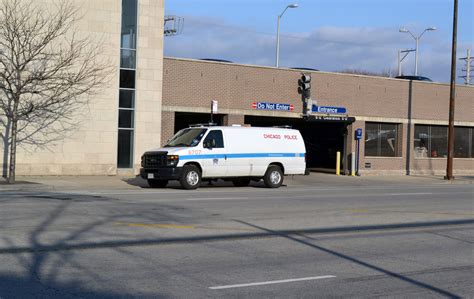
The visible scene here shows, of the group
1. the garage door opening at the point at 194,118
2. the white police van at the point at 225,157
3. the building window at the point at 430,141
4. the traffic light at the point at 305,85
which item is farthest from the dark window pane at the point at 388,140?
the white police van at the point at 225,157

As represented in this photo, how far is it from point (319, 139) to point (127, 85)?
589 inches

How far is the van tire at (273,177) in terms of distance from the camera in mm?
24500

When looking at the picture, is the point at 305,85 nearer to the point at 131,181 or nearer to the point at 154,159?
the point at 131,181

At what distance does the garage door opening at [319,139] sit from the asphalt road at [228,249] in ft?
63.8

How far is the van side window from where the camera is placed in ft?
74.9

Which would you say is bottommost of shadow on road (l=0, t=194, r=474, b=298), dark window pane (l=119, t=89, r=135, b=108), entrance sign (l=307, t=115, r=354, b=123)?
shadow on road (l=0, t=194, r=474, b=298)

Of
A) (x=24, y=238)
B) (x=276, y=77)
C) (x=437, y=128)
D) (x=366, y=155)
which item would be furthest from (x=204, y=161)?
(x=437, y=128)

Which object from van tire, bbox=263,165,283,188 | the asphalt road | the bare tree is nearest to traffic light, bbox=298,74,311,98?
van tire, bbox=263,165,283,188

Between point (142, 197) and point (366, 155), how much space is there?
19.5m

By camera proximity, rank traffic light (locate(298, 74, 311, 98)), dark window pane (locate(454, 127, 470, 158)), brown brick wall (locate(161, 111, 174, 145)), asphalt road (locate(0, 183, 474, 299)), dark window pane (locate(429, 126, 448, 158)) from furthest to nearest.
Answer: dark window pane (locate(454, 127, 470, 158)), dark window pane (locate(429, 126, 448, 158)), traffic light (locate(298, 74, 311, 98)), brown brick wall (locate(161, 111, 174, 145)), asphalt road (locate(0, 183, 474, 299))

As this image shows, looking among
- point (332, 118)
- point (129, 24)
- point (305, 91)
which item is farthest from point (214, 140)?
point (332, 118)

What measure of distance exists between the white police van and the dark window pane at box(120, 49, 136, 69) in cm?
567

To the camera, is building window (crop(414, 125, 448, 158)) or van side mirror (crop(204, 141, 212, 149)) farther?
building window (crop(414, 125, 448, 158))

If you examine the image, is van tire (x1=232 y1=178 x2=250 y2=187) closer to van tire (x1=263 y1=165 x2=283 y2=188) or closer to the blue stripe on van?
van tire (x1=263 y1=165 x2=283 y2=188)
